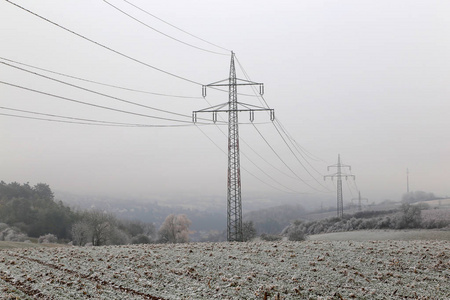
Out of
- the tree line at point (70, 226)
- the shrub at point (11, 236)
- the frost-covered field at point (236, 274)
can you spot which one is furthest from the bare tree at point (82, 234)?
the frost-covered field at point (236, 274)

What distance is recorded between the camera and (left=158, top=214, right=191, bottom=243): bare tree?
285 ft

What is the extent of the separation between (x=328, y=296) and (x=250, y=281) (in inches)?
138

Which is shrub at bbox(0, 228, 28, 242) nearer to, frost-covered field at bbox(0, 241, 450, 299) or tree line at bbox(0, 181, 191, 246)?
tree line at bbox(0, 181, 191, 246)

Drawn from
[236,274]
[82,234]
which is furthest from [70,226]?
[236,274]

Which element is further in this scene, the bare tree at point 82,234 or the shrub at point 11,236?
the shrub at point 11,236

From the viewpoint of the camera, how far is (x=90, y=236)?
65.6 m

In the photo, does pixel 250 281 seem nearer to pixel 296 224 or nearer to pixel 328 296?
pixel 328 296

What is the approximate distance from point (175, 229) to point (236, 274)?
7157 centimetres

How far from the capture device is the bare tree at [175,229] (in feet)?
285

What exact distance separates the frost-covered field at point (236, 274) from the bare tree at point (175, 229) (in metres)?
59.7

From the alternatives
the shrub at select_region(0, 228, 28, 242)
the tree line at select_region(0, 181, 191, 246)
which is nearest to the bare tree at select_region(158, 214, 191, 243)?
the tree line at select_region(0, 181, 191, 246)

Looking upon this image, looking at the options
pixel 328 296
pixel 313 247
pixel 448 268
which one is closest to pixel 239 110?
pixel 313 247

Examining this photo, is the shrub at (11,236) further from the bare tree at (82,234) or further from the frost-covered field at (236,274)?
the frost-covered field at (236,274)

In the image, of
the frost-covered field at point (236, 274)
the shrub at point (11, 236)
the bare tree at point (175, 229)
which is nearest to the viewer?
the frost-covered field at point (236, 274)
